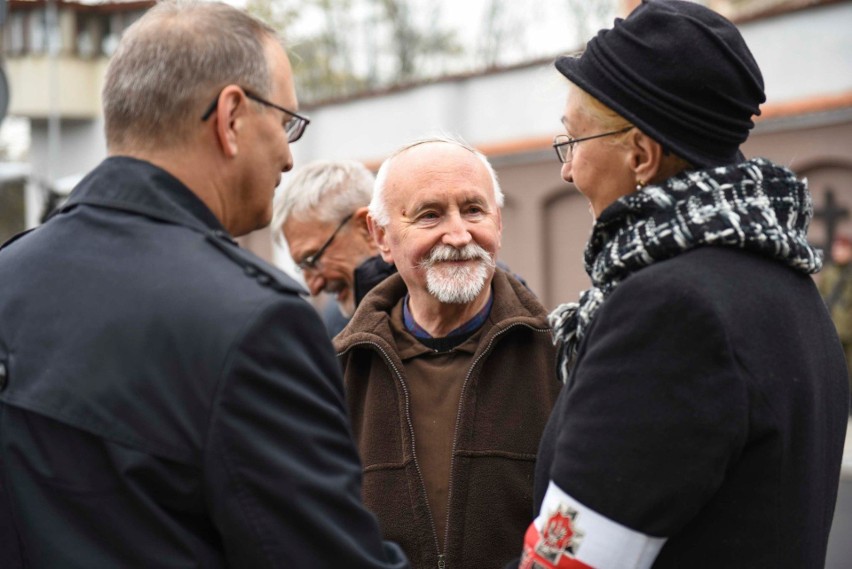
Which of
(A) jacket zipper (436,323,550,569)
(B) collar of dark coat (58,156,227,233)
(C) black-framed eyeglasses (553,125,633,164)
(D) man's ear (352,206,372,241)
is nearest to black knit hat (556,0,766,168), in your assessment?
(C) black-framed eyeglasses (553,125,633,164)

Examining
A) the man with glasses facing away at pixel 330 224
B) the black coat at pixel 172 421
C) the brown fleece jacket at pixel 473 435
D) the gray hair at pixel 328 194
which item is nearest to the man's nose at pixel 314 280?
the man with glasses facing away at pixel 330 224

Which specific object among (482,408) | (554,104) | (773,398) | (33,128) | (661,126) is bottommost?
(33,128)

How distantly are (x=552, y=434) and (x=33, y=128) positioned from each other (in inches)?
986

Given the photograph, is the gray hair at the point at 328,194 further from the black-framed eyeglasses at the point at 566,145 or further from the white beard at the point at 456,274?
the black-framed eyeglasses at the point at 566,145

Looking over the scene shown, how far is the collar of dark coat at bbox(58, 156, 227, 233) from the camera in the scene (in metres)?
2.03

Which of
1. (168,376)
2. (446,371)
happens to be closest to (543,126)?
(446,371)

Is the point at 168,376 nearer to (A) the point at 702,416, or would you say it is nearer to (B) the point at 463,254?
(A) the point at 702,416

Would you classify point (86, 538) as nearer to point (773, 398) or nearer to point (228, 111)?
point (228, 111)

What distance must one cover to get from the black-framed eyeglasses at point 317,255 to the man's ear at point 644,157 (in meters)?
2.36

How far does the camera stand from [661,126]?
Result: 2191 millimetres

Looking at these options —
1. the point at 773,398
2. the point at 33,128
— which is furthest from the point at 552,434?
the point at 33,128

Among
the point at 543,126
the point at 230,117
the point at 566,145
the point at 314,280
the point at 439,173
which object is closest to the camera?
the point at 230,117

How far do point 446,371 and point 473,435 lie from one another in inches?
9.0

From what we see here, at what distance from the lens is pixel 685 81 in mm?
2150
